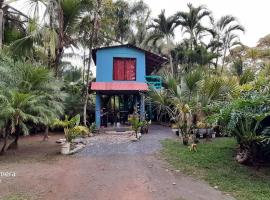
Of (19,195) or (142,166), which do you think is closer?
(19,195)

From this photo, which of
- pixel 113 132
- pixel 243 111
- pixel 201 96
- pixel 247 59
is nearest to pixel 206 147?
pixel 201 96

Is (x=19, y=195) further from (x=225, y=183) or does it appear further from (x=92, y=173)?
(x=225, y=183)

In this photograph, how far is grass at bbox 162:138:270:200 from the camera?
6457 mm

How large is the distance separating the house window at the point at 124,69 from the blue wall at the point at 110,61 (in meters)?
0.22

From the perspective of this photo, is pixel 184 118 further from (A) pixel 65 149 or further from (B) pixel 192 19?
(B) pixel 192 19

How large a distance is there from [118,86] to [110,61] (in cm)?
167

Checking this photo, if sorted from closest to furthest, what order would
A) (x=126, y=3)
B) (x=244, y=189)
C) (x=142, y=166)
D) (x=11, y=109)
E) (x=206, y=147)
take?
(x=244, y=189), (x=142, y=166), (x=11, y=109), (x=206, y=147), (x=126, y=3)

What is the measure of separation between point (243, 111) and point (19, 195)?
575cm

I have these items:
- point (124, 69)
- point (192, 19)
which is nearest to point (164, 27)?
point (192, 19)

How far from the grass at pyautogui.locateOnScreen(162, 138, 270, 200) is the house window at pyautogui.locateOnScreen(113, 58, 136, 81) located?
6.69m

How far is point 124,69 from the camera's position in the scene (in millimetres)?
17031

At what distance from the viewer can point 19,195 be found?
232 inches

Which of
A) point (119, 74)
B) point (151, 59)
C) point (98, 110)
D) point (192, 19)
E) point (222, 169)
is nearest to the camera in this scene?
point (222, 169)

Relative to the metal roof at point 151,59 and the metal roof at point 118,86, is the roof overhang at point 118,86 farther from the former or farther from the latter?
the metal roof at point 151,59
